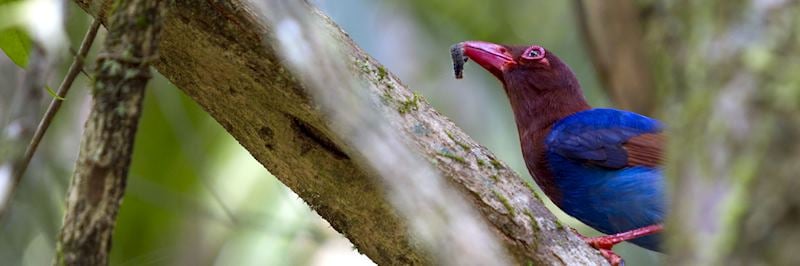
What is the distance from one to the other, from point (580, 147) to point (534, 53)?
67 cm

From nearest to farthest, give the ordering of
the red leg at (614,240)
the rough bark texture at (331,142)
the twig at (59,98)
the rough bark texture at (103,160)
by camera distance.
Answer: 1. the rough bark texture at (103,160)
2. the twig at (59,98)
3. the rough bark texture at (331,142)
4. the red leg at (614,240)

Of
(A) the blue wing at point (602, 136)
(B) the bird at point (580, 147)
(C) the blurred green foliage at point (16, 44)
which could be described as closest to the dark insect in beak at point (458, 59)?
(B) the bird at point (580, 147)

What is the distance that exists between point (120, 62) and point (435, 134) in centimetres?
157

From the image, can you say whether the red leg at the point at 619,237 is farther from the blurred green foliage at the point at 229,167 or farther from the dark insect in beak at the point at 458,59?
the blurred green foliage at the point at 229,167

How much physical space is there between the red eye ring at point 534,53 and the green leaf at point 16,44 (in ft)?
9.19

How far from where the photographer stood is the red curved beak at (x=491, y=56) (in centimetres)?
502

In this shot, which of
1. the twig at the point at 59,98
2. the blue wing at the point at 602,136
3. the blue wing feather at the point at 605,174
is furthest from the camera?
the blue wing at the point at 602,136

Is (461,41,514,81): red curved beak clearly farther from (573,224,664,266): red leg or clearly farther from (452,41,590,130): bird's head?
(573,224,664,266): red leg

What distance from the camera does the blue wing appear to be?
4.66m

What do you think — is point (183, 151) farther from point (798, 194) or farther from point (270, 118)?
point (798, 194)

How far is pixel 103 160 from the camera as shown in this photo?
1.68 meters

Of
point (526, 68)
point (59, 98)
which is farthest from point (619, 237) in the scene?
point (59, 98)

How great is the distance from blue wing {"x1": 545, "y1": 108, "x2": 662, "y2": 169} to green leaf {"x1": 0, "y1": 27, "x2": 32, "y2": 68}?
255 centimetres

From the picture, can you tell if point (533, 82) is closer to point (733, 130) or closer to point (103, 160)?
point (103, 160)
